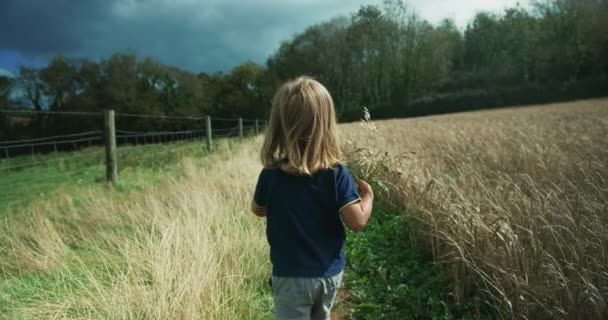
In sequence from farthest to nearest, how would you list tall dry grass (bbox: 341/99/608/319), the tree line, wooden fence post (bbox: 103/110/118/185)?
the tree line < wooden fence post (bbox: 103/110/118/185) < tall dry grass (bbox: 341/99/608/319)

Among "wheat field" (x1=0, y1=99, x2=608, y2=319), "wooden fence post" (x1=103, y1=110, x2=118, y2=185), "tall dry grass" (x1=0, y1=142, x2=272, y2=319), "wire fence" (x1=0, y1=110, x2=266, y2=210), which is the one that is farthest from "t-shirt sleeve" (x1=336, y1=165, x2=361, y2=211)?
"wooden fence post" (x1=103, y1=110, x2=118, y2=185)

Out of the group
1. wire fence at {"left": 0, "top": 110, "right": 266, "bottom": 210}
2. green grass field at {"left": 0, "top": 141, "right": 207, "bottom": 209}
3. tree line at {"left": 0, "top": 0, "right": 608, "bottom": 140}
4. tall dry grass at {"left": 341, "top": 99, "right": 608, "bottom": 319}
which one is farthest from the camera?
→ tree line at {"left": 0, "top": 0, "right": 608, "bottom": 140}

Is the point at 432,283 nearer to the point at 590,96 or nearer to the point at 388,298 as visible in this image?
the point at 388,298

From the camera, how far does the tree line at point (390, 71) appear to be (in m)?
32.4

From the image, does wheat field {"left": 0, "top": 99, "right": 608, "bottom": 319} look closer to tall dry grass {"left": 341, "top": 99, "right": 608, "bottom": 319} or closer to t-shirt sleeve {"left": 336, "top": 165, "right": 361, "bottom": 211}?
tall dry grass {"left": 341, "top": 99, "right": 608, "bottom": 319}

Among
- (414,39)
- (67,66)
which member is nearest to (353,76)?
(414,39)

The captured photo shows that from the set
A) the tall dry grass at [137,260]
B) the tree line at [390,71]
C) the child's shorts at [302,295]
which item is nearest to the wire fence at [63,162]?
the tall dry grass at [137,260]

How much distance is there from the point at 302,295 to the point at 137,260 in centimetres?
175

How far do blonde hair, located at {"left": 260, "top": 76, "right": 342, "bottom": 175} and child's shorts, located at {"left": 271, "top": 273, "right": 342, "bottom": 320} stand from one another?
476 mm

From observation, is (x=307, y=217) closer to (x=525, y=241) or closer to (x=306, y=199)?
(x=306, y=199)

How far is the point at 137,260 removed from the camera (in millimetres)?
2896

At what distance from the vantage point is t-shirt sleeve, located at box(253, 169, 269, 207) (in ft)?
5.73

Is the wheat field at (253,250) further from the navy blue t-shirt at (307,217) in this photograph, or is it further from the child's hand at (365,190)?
the navy blue t-shirt at (307,217)

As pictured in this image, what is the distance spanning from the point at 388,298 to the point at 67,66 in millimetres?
36417
